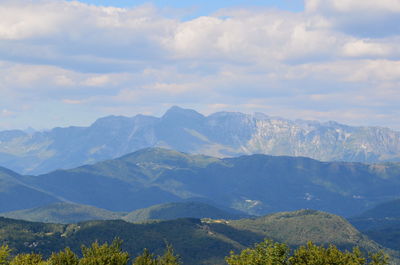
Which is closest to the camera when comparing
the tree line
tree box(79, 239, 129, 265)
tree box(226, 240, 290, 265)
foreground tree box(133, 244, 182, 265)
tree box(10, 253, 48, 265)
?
tree box(226, 240, 290, 265)

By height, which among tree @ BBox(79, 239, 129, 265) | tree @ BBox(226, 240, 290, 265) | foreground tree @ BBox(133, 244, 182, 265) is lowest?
foreground tree @ BBox(133, 244, 182, 265)

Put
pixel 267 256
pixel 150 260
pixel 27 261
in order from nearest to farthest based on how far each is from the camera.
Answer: pixel 267 256 → pixel 27 261 → pixel 150 260

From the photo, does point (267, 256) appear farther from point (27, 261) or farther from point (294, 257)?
point (27, 261)

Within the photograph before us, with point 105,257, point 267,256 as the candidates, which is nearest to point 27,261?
point 105,257

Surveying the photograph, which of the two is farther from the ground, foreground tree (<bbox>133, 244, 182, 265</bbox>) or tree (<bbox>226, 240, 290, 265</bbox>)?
tree (<bbox>226, 240, 290, 265</bbox>)

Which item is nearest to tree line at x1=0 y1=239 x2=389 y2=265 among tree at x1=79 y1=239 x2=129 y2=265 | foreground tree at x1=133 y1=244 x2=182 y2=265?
tree at x1=79 y1=239 x2=129 y2=265

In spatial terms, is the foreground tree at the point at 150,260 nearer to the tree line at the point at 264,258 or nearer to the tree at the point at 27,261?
the tree line at the point at 264,258

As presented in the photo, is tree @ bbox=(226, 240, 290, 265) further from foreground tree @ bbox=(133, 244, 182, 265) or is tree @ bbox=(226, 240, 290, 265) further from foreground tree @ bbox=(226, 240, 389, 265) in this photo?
foreground tree @ bbox=(133, 244, 182, 265)

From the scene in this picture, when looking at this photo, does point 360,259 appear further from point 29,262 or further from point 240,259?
point 29,262

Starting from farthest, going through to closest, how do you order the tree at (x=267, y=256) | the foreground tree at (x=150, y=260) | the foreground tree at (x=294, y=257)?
the foreground tree at (x=150, y=260) → the foreground tree at (x=294, y=257) → the tree at (x=267, y=256)

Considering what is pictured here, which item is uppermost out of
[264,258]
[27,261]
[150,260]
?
[264,258]

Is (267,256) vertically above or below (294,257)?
above

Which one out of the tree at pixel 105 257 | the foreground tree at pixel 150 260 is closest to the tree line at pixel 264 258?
the tree at pixel 105 257

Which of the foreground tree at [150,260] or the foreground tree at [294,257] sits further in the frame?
the foreground tree at [150,260]
